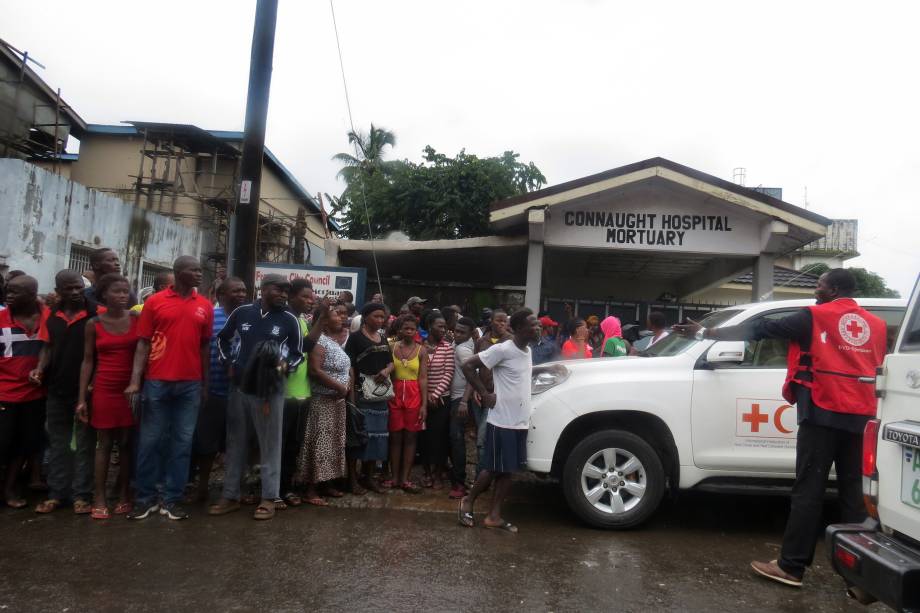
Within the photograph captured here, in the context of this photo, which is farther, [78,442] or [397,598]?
[78,442]

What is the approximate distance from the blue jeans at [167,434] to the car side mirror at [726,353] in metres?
3.89

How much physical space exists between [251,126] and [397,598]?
196 inches

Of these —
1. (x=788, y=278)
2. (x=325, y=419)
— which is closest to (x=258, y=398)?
(x=325, y=419)

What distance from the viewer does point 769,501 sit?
655cm

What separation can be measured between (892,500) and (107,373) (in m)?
4.97

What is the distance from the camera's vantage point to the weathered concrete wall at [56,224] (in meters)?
11.2

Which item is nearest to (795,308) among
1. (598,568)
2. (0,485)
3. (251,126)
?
(598,568)

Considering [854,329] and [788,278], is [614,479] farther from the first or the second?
[788,278]

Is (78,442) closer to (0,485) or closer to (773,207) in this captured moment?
(0,485)

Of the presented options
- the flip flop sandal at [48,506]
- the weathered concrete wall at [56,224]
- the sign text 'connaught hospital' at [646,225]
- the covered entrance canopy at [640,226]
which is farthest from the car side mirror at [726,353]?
the weathered concrete wall at [56,224]

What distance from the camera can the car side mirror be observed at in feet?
17.1

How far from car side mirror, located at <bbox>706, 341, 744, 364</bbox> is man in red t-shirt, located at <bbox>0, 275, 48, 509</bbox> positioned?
16.8ft

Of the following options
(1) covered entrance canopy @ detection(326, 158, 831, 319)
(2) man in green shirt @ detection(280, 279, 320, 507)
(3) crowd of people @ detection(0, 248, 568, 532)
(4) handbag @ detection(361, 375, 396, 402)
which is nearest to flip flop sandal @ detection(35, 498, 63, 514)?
(3) crowd of people @ detection(0, 248, 568, 532)

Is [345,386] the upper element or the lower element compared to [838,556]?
upper
